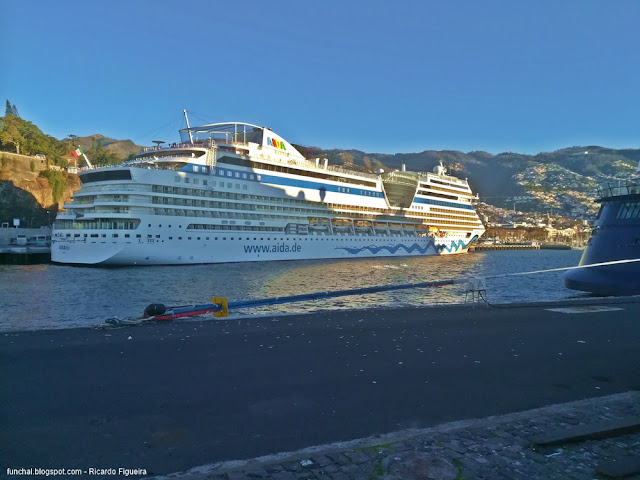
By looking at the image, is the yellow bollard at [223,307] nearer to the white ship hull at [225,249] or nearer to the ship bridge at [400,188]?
the white ship hull at [225,249]

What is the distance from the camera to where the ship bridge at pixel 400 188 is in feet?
239

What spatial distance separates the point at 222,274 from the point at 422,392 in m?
31.5

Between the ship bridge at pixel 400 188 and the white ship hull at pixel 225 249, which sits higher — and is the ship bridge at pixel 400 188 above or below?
above

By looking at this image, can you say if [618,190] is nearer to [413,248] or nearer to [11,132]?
[413,248]

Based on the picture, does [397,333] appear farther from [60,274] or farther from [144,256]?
[144,256]

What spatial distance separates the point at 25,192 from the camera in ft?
259

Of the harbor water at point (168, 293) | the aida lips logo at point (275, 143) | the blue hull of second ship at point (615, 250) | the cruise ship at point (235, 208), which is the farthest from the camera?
the aida lips logo at point (275, 143)

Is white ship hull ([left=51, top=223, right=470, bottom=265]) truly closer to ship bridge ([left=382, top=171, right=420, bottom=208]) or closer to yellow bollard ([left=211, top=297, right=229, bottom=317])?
ship bridge ([left=382, top=171, right=420, bottom=208])

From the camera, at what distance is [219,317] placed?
1057 cm

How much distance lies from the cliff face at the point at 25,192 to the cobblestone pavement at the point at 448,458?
88.5 metres

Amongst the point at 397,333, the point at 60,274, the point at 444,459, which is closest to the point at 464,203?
the point at 60,274

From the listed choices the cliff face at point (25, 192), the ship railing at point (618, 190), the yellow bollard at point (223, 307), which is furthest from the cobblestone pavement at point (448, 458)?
the cliff face at point (25, 192)

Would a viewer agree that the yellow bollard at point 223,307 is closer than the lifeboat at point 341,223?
Yes

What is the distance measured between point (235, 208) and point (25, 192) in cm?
5300
